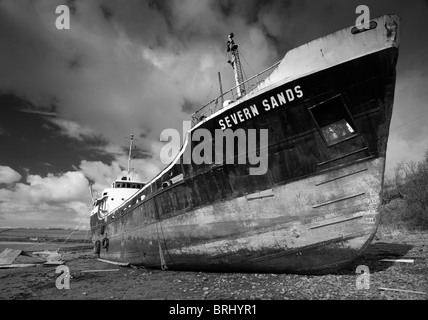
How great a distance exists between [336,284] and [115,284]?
311 inches

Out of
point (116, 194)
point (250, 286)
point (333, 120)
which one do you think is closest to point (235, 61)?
point (333, 120)

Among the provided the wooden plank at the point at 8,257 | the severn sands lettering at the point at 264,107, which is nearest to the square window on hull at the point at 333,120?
the severn sands lettering at the point at 264,107

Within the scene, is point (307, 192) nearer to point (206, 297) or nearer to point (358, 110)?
point (358, 110)

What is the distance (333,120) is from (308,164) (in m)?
1.44

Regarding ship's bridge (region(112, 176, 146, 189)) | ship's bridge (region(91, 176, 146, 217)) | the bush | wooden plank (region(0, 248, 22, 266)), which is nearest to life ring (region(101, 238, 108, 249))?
ship's bridge (region(91, 176, 146, 217))

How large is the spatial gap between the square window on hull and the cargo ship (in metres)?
0.03

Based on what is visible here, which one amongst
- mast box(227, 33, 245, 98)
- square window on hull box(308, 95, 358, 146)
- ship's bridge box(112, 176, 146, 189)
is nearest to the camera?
square window on hull box(308, 95, 358, 146)

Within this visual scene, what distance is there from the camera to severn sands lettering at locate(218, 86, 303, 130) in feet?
22.3

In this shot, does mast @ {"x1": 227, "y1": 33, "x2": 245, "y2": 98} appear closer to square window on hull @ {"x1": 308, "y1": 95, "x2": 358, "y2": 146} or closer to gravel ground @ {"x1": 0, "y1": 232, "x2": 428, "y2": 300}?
square window on hull @ {"x1": 308, "y1": 95, "x2": 358, "y2": 146}

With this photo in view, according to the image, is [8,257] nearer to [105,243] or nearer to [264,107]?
[105,243]

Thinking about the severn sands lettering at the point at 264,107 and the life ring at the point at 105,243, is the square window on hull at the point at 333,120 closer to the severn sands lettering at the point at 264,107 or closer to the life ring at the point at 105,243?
the severn sands lettering at the point at 264,107
